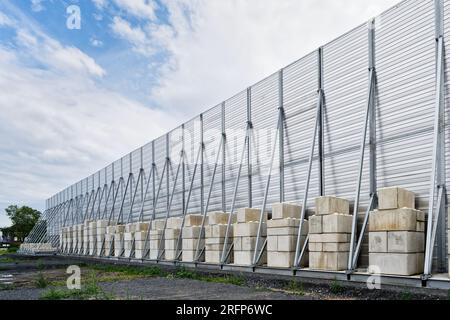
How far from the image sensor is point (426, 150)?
14.8 m

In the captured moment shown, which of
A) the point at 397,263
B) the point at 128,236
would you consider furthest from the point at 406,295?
the point at 128,236

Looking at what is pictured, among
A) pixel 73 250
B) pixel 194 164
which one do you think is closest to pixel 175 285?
pixel 194 164

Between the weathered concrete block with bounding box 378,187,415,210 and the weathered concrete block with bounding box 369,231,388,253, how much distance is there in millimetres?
773

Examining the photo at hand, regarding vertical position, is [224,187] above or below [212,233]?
above

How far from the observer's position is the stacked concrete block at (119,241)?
3519 centimetres

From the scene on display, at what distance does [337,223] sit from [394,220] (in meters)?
2.23

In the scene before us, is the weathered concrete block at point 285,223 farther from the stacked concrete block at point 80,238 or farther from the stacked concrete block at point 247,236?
the stacked concrete block at point 80,238

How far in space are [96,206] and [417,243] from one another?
41.5 metres

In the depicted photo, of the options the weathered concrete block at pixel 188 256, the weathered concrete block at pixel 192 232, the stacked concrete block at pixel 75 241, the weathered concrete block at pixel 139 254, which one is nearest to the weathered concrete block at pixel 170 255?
the weathered concrete block at pixel 188 256

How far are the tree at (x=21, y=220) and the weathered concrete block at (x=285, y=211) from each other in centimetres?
8170

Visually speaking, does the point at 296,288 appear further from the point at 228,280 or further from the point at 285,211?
the point at 285,211

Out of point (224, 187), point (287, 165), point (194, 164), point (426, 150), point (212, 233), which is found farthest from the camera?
point (194, 164)

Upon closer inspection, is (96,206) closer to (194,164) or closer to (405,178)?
(194,164)

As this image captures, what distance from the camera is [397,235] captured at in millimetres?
13414
